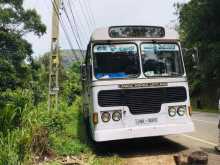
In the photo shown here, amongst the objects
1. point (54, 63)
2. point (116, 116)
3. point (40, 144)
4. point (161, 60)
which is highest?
point (54, 63)

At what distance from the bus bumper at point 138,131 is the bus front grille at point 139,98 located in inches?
17.4

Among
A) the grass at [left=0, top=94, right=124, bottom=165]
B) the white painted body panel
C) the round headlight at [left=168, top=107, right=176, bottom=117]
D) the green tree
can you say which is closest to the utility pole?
the grass at [left=0, top=94, right=124, bottom=165]

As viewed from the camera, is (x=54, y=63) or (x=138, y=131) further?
(x=54, y=63)

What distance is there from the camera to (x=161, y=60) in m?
12.0

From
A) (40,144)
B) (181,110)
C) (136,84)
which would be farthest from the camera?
(181,110)

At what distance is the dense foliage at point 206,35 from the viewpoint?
38.5 meters

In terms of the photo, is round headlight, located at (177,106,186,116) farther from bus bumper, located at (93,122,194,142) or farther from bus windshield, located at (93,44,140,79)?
bus windshield, located at (93,44,140,79)

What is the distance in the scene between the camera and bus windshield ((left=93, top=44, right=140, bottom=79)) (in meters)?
11.6

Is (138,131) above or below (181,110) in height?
below

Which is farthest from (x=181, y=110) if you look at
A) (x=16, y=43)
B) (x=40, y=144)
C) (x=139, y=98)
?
(x=16, y=43)

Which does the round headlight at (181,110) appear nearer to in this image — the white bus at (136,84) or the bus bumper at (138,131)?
the white bus at (136,84)

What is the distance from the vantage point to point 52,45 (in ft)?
55.6

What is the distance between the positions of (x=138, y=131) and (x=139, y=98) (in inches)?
33.4

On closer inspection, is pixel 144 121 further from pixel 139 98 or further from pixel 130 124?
pixel 139 98
